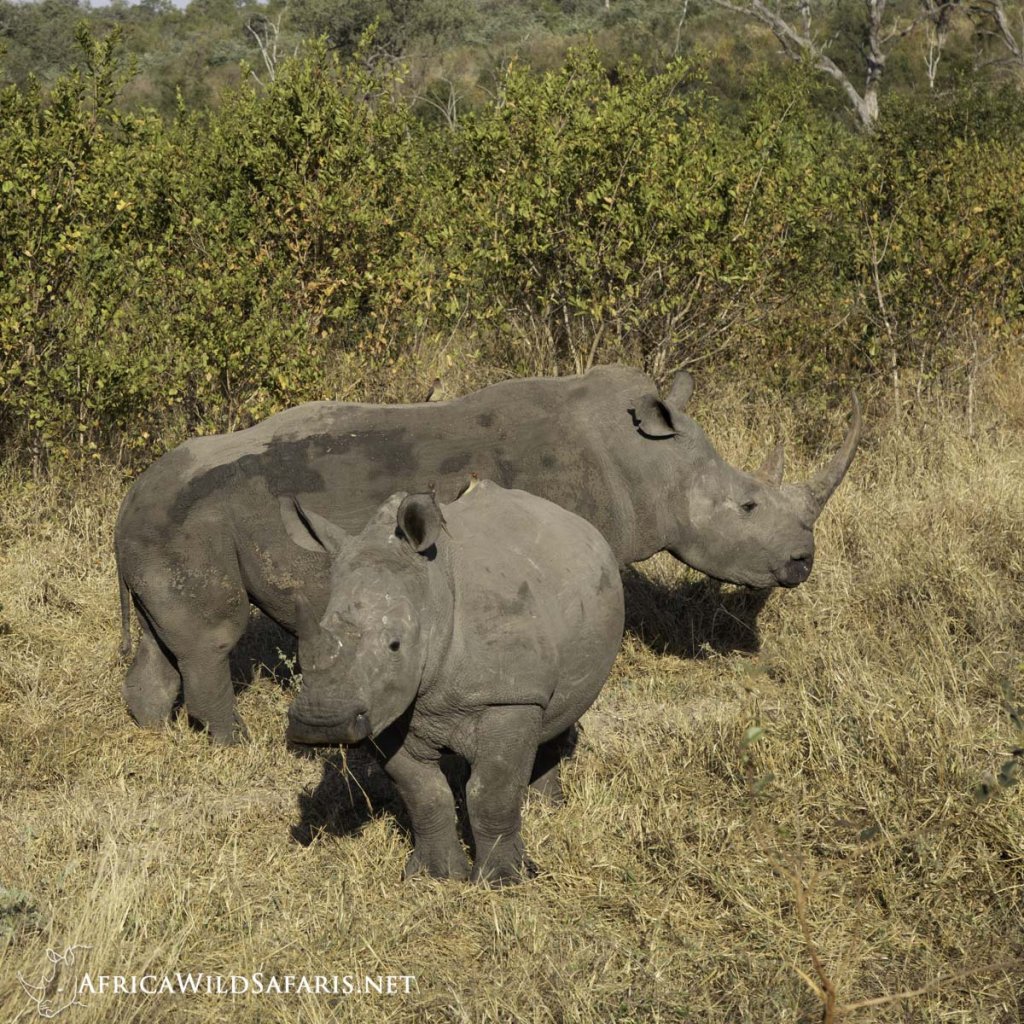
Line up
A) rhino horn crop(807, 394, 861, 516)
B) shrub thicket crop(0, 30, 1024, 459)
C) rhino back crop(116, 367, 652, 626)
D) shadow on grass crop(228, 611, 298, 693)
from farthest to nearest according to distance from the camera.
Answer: shrub thicket crop(0, 30, 1024, 459) < shadow on grass crop(228, 611, 298, 693) < rhino horn crop(807, 394, 861, 516) < rhino back crop(116, 367, 652, 626)

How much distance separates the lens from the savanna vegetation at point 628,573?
15.7 feet

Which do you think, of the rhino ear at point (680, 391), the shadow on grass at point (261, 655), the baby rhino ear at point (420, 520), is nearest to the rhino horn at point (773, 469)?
the rhino ear at point (680, 391)

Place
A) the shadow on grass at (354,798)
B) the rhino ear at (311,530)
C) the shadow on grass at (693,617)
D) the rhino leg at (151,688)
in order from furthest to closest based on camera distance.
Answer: the shadow on grass at (693,617)
the rhino leg at (151,688)
the shadow on grass at (354,798)
the rhino ear at (311,530)

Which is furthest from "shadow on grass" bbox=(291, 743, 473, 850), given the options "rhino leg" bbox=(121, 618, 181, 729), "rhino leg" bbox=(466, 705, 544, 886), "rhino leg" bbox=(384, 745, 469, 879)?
"rhino leg" bbox=(121, 618, 181, 729)

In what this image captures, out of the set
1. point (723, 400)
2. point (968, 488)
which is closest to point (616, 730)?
point (968, 488)

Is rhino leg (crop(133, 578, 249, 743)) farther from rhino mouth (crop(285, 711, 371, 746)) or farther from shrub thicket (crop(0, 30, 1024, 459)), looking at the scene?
shrub thicket (crop(0, 30, 1024, 459))

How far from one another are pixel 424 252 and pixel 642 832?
643 cm

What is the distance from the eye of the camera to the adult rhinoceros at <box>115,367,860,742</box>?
6531mm

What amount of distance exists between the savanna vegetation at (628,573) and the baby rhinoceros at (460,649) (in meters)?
0.37

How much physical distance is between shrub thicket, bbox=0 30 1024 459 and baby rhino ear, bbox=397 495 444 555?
488cm

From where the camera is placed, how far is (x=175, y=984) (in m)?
4.56

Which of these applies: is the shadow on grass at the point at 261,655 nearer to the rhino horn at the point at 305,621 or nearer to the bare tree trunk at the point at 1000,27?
the rhino horn at the point at 305,621

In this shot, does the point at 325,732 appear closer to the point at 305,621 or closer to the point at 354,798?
the point at 305,621

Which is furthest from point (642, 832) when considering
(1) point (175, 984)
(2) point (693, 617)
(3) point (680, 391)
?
(2) point (693, 617)
